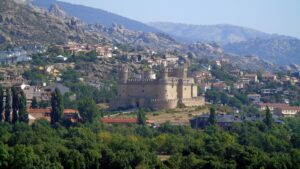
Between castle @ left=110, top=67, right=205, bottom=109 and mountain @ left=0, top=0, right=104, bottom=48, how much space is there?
55879 mm

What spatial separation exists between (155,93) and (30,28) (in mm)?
71850

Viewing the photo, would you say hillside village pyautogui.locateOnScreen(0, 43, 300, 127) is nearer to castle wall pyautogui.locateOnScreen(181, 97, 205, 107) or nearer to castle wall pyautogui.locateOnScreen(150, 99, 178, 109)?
castle wall pyautogui.locateOnScreen(181, 97, 205, 107)

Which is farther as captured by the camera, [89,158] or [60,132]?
[60,132]

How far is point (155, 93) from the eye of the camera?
111500 mm

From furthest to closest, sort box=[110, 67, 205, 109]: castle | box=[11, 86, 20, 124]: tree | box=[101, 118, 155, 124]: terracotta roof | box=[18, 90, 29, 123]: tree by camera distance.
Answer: box=[110, 67, 205, 109]: castle
box=[101, 118, 155, 124]: terracotta roof
box=[11, 86, 20, 124]: tree
box=[18, 90, 29, 123]: tree

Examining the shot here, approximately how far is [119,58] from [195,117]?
180 feet

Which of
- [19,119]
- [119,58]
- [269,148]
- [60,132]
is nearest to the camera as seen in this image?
[269,148]

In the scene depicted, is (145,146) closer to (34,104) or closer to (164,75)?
(164,75)

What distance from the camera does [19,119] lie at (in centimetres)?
9538

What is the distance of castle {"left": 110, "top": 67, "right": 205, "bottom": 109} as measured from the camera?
110512mm

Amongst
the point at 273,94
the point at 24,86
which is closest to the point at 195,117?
the point at 24,86

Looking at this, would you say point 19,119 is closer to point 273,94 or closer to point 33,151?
point 33,151

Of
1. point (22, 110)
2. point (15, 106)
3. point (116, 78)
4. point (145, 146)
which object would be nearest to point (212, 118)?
point (22, 110)

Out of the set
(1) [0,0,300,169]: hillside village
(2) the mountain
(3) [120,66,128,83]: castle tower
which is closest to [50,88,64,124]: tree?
(1) [0,0,300,169]: hillside village
